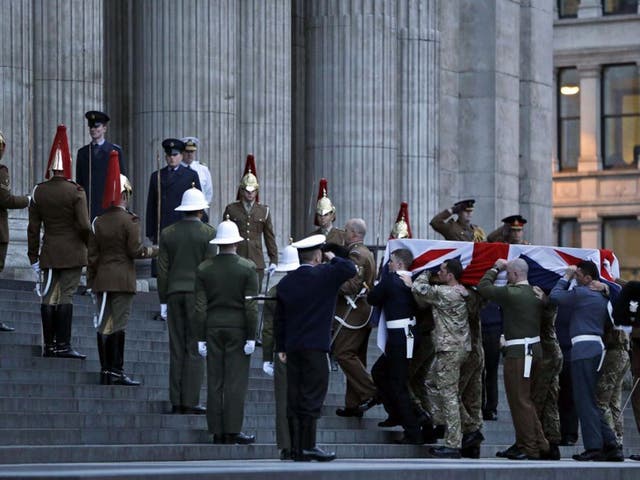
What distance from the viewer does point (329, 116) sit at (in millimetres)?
32875

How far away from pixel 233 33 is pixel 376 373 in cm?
963

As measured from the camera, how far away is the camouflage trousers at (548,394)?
22062mm

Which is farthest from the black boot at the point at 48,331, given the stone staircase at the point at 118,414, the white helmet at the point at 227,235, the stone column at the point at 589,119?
the stone column at the point at 589,119

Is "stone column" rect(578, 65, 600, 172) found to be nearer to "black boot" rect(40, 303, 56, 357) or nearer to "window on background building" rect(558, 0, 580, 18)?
"window on background building" rect(558, 0, 580, 18)

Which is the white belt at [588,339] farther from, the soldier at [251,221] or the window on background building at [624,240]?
the window on background building at [624,240]

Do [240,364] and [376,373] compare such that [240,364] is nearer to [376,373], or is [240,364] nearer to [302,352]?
[302,352]

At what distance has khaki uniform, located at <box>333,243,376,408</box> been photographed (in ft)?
71.5

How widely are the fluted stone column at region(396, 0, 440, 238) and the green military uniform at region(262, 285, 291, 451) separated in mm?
13236

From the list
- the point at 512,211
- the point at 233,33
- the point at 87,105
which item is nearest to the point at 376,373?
the point at 87,105

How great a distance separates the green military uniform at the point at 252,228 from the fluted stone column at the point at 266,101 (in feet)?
17.7

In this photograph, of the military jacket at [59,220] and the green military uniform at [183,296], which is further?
the military jacket at [59,220]

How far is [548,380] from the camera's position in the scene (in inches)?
870

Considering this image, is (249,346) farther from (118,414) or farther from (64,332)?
(64,332)

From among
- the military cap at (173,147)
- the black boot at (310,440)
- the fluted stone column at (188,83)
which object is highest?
the fluted stone column at (188,83)
